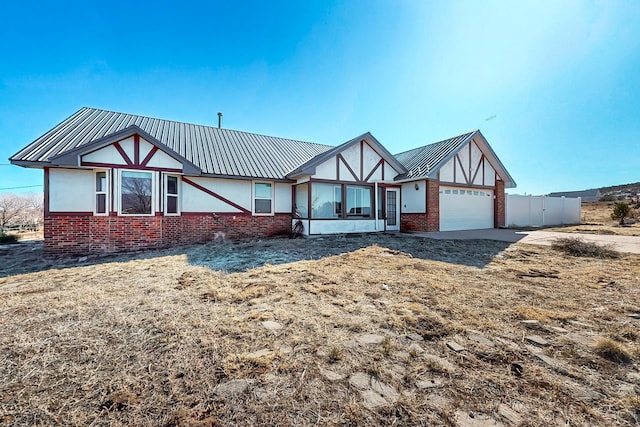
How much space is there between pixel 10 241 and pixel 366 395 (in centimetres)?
1795

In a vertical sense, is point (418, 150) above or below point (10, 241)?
above

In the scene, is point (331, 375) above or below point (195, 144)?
below

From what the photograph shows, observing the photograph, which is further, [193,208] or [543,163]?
[543,163]

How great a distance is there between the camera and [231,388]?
2.27 m

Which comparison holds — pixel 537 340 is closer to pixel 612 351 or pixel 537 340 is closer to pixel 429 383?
pixel 612 351

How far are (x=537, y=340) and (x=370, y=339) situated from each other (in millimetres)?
1913

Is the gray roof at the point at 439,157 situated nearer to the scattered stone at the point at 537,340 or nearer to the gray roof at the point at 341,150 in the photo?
the gray roof at the point at 341,150

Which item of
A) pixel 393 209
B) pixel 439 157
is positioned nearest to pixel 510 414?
pixel 393 209

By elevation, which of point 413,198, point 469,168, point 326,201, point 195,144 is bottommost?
point 326,201

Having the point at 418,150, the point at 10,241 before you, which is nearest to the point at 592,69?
the point at 418,150

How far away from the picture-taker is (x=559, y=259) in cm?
747

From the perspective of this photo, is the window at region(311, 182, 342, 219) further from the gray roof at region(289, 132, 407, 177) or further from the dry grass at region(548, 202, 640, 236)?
the dry grass at region(548, 202, 640, 236)

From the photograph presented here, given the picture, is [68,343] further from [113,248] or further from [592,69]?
[592,69]

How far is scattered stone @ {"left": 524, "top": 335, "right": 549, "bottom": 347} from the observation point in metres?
2.96
